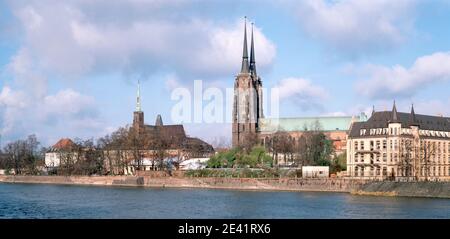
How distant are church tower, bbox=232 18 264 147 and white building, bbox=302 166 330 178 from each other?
60.6 meters

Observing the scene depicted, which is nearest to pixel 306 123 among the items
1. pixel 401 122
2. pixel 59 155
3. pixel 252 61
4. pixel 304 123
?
pixel 304 123

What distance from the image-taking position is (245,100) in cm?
16988

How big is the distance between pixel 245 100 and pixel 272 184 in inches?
2859

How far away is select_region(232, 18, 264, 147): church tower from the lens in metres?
168

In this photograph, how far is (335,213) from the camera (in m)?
49.9

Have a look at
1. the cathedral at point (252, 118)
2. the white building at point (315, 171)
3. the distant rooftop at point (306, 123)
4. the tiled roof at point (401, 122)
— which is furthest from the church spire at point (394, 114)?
the cathedral at point (252, 118)

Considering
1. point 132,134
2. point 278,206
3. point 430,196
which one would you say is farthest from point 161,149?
point 278,206

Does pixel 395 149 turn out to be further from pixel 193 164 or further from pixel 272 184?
pixel 193 164

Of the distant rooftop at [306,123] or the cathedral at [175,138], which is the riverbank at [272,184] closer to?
the cathedral at [175,138]

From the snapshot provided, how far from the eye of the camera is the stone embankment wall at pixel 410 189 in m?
74.9

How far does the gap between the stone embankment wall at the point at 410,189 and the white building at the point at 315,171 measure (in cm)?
2070

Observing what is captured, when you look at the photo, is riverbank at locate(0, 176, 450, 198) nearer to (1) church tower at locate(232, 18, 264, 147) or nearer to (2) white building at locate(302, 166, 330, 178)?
(2) white building at locate(302, 166, 330, 178)
